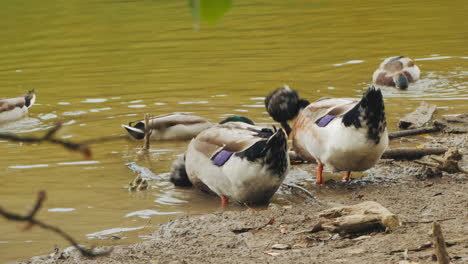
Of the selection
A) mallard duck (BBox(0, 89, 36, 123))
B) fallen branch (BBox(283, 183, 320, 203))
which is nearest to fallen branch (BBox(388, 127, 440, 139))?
fallen branch (BBox(283, 183, 320, 203))

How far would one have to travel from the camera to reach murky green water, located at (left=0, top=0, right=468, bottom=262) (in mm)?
6602

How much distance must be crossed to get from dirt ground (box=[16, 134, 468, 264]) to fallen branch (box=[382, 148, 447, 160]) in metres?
0.23

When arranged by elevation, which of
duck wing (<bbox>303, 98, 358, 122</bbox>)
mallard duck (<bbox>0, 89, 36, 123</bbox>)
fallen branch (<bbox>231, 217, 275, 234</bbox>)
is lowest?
mallard duck (<bbox>0, 89, 36, 123</bbox>)

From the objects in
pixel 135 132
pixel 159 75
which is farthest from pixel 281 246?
pixel 159 75

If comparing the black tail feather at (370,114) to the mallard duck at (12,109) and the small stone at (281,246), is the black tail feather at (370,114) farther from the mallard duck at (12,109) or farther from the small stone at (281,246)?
the mallard duck at (12,109)

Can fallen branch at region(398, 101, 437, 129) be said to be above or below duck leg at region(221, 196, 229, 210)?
above

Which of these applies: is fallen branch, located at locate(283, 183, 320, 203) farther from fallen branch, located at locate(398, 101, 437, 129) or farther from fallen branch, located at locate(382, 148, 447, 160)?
fallen branch, located at locate(398, 101, 437, 129)

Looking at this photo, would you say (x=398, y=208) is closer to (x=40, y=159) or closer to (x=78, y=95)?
(x=40, y=159)

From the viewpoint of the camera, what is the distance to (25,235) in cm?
573

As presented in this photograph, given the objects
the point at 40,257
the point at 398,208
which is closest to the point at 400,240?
the point at 398,208

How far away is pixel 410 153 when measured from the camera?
6871 millimetres

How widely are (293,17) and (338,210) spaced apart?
14.3m

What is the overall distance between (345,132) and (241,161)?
889 millimetres

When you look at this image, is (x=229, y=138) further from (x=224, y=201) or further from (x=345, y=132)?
(x=345, y=132)
